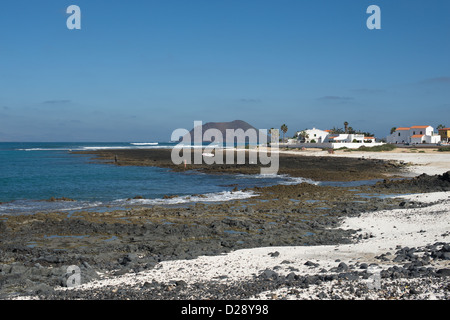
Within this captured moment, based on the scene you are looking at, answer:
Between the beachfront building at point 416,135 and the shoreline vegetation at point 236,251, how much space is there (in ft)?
301

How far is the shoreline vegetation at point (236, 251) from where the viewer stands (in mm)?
7887

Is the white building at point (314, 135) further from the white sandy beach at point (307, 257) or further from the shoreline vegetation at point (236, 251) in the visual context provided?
the white sandy beach at point (307, 257)

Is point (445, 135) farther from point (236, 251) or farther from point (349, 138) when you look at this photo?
point (236, 251)

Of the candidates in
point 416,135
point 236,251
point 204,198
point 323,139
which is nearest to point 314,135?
point 323,139

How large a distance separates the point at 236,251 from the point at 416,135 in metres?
106

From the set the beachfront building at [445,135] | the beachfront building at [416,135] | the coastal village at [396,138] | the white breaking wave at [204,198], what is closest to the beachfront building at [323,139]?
the coastal village at [396,138]

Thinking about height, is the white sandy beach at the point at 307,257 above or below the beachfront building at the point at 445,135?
below

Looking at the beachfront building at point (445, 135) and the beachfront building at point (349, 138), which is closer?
the beachfront building at point (445, 135)

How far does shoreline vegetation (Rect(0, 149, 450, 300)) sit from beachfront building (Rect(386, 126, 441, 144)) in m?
91.9

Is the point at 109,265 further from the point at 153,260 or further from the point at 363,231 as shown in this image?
the point at 363,231

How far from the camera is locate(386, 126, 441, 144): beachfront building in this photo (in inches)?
4021

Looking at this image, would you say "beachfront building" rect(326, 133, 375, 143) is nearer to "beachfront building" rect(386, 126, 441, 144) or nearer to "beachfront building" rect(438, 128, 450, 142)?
"beachfront building" rect(386, 126, 441, 144)

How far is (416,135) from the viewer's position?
10406 centimetres
